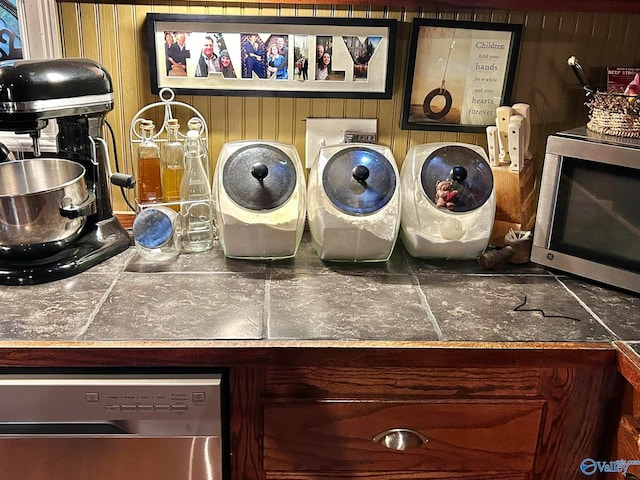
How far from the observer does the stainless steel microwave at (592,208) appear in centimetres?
A: 137

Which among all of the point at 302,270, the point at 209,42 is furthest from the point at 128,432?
the point at 209,42

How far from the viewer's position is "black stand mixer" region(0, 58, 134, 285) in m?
1.32

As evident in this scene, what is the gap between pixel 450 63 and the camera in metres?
1.71

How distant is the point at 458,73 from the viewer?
1.72m

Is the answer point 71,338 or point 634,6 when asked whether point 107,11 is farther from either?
point 634,6

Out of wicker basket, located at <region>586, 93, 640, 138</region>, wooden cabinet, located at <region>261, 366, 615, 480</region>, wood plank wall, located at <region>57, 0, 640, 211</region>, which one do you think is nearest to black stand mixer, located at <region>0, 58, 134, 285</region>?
wood plank wall, located at <region>57, 0, 640, 211</region>

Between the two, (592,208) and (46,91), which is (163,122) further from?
(592,208)

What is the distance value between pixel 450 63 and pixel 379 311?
0.75 m

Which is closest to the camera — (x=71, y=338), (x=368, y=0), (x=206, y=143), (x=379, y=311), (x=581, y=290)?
(x=71, y=338)

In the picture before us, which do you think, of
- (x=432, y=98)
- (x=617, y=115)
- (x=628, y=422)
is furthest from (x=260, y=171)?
(x=628, y=422)

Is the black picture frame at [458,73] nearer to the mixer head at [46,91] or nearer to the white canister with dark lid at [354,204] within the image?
the white canister with dark lid at [354,204]

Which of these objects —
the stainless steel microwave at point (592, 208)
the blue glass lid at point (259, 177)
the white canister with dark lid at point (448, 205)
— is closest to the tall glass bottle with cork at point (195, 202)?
the blue glass lid at point (259, 177)

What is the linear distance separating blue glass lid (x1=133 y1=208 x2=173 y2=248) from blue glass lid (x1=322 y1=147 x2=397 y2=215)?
0.38 meters

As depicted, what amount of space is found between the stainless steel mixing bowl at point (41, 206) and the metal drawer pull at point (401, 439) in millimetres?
785
